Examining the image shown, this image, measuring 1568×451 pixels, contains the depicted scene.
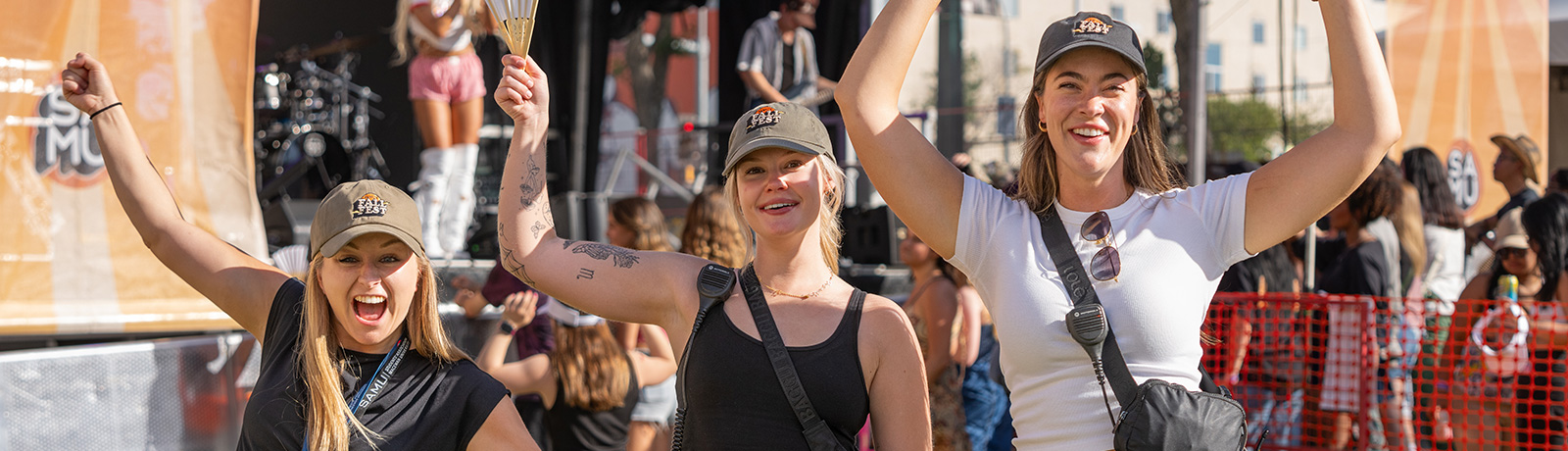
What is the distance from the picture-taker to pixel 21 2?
13.7 ft

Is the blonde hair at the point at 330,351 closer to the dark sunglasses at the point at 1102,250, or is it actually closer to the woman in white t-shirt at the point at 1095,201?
the woman in white t-shirt at the point at 1095,201

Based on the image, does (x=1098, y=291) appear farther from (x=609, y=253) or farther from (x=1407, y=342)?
(x=1407, y=342)

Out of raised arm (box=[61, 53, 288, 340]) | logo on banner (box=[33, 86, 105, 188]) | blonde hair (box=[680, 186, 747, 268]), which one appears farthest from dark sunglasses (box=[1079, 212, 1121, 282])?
logo on banner (box=[33, 86, 105, 188])

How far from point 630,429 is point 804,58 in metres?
5.09

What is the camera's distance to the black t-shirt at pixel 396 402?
2230mm

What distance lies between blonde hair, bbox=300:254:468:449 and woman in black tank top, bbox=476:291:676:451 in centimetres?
197

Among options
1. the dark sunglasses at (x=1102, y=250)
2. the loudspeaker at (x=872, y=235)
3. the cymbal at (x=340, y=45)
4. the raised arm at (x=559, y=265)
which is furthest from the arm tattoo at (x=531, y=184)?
the cymbal at (x=340, y=45)

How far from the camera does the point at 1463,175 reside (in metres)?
9.04

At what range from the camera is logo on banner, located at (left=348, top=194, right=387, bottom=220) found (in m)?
2.28

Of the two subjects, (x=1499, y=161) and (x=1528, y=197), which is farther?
(x=1499, y=161)

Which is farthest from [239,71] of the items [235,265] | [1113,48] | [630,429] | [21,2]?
[1113,48]

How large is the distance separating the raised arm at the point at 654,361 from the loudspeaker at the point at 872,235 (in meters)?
4.35

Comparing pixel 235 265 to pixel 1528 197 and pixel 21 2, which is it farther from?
pixel 1528 197

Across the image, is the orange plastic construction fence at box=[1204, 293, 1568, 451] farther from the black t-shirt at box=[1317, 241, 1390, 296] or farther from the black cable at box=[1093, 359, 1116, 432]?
the black cable at box=[1093, 359, 1116, 432]
